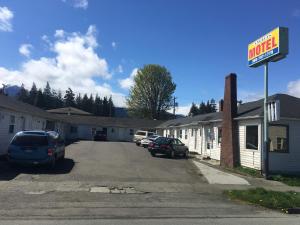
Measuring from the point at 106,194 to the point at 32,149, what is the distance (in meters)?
6.39

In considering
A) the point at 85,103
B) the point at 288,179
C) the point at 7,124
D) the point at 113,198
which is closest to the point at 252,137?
the point at 288,179

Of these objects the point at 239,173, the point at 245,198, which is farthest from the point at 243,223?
the point at 239,173

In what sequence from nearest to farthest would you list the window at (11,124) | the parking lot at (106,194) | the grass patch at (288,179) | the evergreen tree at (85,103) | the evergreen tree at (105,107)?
the parking lot at (106,194) → the grass patch at (288,179) → the window at (11,124) → the evergreen tree at (105,107) → the evergreen tree at (85,103)

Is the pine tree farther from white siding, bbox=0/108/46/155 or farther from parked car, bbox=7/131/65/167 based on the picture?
parked car, bbox=7/131/65/167

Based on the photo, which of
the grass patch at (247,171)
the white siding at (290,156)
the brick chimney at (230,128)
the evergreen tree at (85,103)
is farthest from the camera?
the evergreen tree at (85,103)

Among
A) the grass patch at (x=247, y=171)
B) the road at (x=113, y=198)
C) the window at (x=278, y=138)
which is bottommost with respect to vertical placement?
the road at (x=113, y=198)

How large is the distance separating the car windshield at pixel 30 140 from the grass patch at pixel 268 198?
881 centimetres

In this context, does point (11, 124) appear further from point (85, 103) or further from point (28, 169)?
point (85, 103)

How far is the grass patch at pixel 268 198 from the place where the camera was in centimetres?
1267

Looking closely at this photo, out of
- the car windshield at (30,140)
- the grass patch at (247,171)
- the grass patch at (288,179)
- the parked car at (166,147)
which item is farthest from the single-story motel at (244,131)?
the car windshield at (30,140)

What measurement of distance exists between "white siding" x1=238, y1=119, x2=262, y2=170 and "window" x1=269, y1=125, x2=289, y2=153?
729 millimetres

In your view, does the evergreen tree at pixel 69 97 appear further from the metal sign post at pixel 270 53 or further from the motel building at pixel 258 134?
the metal sign post at pixel 270 53

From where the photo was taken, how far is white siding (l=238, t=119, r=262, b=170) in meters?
22.4

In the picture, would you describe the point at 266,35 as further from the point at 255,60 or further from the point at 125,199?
the point at 125,199
